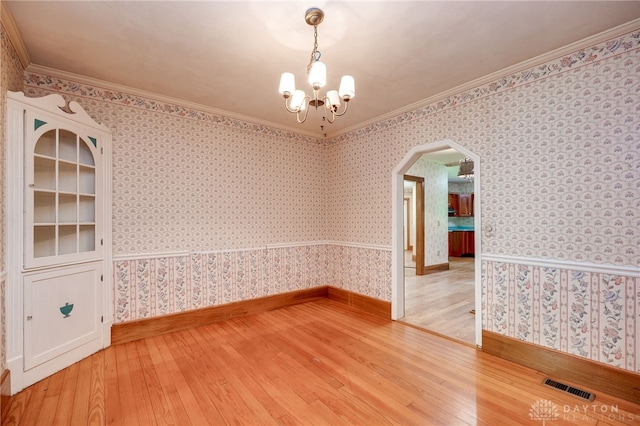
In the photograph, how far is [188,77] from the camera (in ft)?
9.47

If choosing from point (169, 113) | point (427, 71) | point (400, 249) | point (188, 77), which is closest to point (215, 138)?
point (169, 113)

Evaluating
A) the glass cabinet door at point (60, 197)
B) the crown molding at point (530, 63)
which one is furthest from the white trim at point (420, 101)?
the glass cabinet door at point (60, 197)

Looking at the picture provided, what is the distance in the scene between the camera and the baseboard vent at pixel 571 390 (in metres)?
2.15

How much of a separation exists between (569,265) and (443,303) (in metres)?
2.27

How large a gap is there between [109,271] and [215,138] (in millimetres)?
1948

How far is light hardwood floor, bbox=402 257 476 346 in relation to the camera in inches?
137

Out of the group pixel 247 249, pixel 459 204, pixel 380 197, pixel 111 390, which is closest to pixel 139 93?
pixel 247 249

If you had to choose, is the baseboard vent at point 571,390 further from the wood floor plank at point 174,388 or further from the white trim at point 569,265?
the wood floor plank at point 174,388

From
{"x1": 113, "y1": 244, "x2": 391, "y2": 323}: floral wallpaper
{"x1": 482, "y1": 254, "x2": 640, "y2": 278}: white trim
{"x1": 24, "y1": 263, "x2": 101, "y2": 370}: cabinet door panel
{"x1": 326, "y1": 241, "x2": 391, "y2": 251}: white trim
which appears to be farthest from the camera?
{"x1": 326, "y1": 241, "x2": 391, "y2": 251}: white trim

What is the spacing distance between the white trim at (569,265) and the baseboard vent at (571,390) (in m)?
0.93

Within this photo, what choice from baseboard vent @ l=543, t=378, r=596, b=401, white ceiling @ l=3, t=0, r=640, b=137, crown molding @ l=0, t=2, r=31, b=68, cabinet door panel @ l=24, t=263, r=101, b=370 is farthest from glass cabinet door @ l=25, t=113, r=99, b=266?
baseboard vent @ l=543, t=378, r=596, b=401

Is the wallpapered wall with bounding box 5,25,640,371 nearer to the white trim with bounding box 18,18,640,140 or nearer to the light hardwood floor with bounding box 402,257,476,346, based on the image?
the white trim with bounding box 18,18,640,140

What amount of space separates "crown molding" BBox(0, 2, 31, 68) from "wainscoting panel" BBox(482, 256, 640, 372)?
172 inches

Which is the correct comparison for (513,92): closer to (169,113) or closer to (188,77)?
(188,77)
